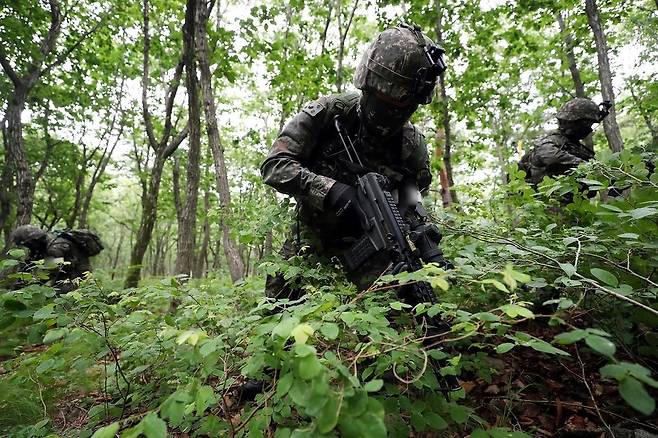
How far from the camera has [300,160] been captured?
2812mm

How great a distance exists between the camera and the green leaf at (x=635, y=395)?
668 millimetres

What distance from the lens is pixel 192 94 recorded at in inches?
192

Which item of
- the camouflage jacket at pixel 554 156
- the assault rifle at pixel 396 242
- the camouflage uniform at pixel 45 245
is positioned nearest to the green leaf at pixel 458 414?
the assault rifle at pixel 396 242

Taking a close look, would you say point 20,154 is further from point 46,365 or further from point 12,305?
point 46,365

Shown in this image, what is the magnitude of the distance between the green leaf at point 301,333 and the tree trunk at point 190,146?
4.38 metres

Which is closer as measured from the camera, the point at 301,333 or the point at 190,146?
the point at 301,333

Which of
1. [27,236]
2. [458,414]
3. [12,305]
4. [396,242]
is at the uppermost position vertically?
[27,236]

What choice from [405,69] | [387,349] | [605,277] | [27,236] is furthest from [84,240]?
[605,277]

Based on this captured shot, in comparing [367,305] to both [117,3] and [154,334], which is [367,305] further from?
[117,3]

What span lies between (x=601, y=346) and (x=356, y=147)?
2284 millimetres

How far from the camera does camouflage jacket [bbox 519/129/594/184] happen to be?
185 inches

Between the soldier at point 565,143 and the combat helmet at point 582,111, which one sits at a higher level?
the combat helmet at point 582,111

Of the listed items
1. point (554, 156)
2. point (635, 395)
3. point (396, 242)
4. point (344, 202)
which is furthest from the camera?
point (554, 156)

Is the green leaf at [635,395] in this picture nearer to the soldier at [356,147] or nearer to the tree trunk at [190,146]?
the soldier at [356,147]
